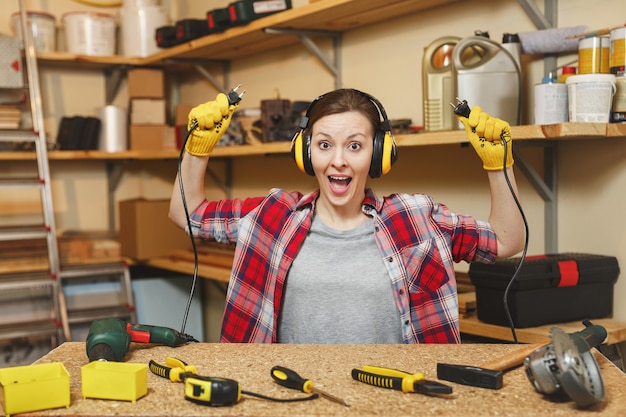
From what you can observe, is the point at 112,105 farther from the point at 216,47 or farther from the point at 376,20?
the point at 376,20

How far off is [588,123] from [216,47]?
219 centimetres

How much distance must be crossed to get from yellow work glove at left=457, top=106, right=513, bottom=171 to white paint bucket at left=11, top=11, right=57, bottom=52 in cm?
301

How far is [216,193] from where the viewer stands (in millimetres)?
4305

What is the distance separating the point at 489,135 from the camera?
1.72 metres

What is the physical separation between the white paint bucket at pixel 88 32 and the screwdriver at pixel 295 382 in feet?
11.0

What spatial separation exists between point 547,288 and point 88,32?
3.02 meters

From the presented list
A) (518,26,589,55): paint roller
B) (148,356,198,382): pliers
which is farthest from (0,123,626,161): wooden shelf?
(148,356,198,382): pliers

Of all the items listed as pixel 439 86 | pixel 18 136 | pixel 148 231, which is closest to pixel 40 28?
pixel 18 136

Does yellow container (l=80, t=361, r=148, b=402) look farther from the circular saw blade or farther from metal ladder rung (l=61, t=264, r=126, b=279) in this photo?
metal ladder rung (l=61, t=264, r=126, b=279)

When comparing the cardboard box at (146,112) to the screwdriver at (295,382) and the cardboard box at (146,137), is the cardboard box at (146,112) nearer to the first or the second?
the cardboard box at (146,137)

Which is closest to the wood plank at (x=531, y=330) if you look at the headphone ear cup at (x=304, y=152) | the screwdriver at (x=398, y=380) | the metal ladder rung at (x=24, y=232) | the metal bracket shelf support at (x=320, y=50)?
the headphone ear cup at (x=304, y=152)

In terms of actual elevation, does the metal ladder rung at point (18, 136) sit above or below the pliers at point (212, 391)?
above

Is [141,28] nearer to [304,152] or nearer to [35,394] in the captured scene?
[304,152]

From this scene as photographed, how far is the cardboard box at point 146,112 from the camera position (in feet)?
13.6
